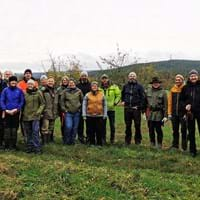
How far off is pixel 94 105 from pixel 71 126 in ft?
2.95

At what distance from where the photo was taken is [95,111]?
1254cm

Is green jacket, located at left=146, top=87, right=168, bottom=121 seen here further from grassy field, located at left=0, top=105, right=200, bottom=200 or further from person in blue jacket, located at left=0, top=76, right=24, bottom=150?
person in blue jacket, located at left=0, top=76, right=24, bottom=150

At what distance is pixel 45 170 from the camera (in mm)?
9000

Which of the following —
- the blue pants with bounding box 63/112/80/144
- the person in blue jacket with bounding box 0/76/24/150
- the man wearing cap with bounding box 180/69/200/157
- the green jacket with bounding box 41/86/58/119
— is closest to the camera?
the man wearing cap with bounding box 180/69/200/157

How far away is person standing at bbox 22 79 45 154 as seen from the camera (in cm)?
1162

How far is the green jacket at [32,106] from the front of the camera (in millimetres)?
11654

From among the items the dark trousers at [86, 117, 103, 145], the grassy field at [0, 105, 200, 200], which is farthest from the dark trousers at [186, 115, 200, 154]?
the dark trousers at [86, 117, 103, 145]

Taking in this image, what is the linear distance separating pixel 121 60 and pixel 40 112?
3559cm

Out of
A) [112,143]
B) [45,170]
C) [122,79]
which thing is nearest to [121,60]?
[122,79]

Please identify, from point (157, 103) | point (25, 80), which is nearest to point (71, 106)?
point (25, 80)

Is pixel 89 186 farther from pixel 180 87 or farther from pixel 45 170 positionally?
pixel 180 87

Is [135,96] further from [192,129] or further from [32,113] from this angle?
[32,113]

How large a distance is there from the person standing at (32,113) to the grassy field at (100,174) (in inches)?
15.3

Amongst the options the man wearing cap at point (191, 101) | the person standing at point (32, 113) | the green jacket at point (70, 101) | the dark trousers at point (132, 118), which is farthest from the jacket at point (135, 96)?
the person standing at point (32, 113)
